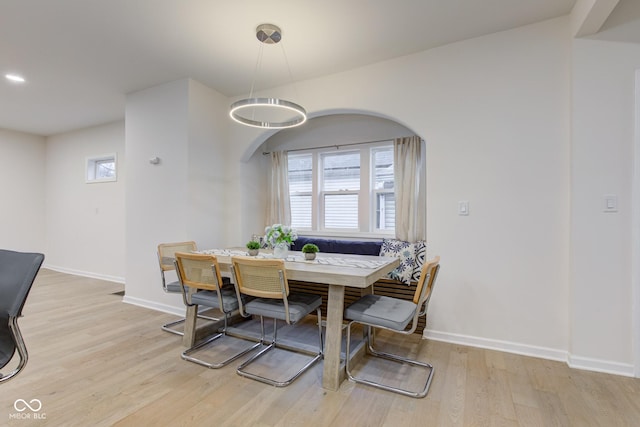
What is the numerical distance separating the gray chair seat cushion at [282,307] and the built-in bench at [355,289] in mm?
1041

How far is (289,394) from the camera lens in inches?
77.5

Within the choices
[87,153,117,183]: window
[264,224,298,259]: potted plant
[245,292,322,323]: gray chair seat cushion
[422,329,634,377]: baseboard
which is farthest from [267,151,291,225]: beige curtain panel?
[87,153,117,183]: window

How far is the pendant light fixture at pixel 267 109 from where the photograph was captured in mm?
2398

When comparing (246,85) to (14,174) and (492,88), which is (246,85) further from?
(14,174)

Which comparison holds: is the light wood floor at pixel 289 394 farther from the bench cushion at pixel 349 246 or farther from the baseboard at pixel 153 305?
the bench cushion at pixel 349 246

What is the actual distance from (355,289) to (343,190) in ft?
5.02

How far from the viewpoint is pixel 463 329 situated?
8.95 ft

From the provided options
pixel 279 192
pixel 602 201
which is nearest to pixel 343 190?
pixel 279 192

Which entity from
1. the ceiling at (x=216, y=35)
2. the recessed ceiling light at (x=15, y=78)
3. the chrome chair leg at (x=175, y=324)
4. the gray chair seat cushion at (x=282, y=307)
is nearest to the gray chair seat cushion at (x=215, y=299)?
the gray chair seat cushion at (x=282, y=307)

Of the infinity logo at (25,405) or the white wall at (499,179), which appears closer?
the infinity logo at (25,405)

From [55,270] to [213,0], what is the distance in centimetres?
637

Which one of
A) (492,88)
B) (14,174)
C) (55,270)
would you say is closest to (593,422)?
(492,88)

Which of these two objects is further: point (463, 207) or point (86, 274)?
point (86, 274)

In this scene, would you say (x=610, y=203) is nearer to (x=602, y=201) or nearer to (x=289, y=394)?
(x=602, y=201)
